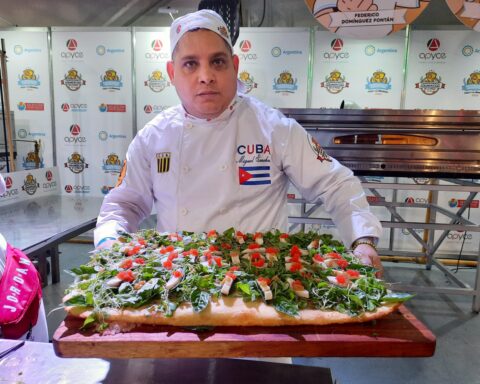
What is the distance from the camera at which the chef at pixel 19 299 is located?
4.00 ft

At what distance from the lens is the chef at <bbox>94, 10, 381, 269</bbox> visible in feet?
4.40

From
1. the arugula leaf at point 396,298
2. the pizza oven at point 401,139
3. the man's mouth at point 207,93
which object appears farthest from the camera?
the pizza oven at point 401,139

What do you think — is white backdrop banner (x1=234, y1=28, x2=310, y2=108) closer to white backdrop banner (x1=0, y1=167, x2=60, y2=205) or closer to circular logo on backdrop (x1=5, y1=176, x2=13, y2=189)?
white backdrop banner (x1=0, y1=167, x2=60, y2=205)

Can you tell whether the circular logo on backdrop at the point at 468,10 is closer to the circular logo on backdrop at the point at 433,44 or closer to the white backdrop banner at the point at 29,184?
the circular logo on backdrop at the point at 433,44

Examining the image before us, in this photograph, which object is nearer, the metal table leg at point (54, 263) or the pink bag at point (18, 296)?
the pink bag at point (18, 296)

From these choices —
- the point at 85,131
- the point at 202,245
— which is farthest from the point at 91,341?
the point at 85,131

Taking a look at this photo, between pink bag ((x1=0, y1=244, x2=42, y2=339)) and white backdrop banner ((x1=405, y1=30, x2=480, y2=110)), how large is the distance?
4.09 m

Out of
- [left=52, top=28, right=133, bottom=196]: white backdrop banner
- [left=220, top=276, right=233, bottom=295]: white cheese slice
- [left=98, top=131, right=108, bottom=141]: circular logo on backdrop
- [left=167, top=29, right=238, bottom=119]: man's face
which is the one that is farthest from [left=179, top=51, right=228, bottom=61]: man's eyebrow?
[left=98, top=131, right=108, bottom=141]: circular logo on backdrop

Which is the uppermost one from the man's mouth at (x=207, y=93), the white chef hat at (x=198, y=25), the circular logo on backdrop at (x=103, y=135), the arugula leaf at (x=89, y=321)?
the white chef hat at (x=198, y=25)

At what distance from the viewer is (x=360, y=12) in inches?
108

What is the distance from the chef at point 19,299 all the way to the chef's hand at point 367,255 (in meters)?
1.13

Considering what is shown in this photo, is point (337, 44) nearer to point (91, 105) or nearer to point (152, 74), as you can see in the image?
point (152, 74)

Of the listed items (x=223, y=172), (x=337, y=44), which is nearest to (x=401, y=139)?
(x=223, y=172)

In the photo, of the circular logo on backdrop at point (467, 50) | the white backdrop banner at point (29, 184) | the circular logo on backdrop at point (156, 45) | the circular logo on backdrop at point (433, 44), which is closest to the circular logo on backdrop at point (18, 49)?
the white backdrop banner at point (29, 184)
